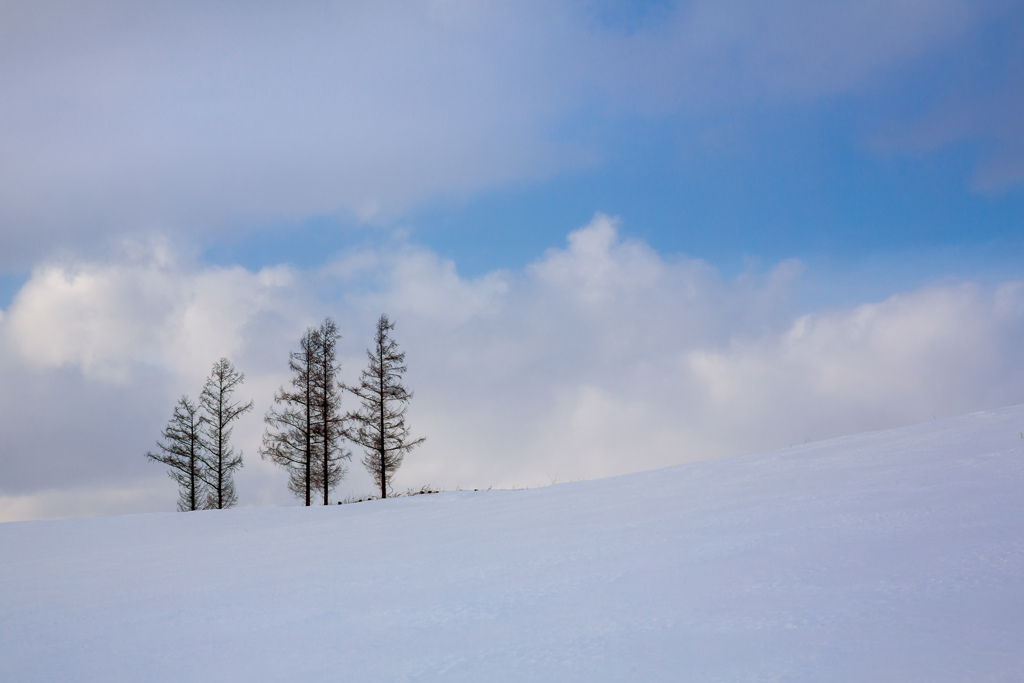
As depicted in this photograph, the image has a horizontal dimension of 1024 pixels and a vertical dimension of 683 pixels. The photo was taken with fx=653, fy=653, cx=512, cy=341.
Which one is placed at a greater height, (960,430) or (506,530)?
(960,430)

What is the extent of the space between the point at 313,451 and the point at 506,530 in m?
19.1

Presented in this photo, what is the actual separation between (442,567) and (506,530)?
191cm

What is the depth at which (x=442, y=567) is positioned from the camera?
751 centimetres

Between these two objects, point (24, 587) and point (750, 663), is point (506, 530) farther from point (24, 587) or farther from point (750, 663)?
point (24, 587)

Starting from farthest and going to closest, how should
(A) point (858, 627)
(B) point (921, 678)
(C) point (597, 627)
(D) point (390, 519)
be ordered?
(D) point (390, 519) < (C) point (597, 627) < (A) point (858, 627) < (B) point (921, 678)

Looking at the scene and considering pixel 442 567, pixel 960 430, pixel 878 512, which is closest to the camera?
pixel 878 512

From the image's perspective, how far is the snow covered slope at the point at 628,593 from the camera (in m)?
4.37

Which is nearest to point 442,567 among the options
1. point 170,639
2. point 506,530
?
point 506,530

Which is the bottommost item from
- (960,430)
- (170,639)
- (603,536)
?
(170,639)

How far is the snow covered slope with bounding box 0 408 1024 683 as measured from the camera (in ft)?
14.3

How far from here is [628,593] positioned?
5781 millimetres

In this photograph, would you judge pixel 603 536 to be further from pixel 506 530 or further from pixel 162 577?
pixel 162 577

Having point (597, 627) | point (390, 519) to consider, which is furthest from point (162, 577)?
point (597, 627)

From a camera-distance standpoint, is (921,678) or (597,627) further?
(597,627)
